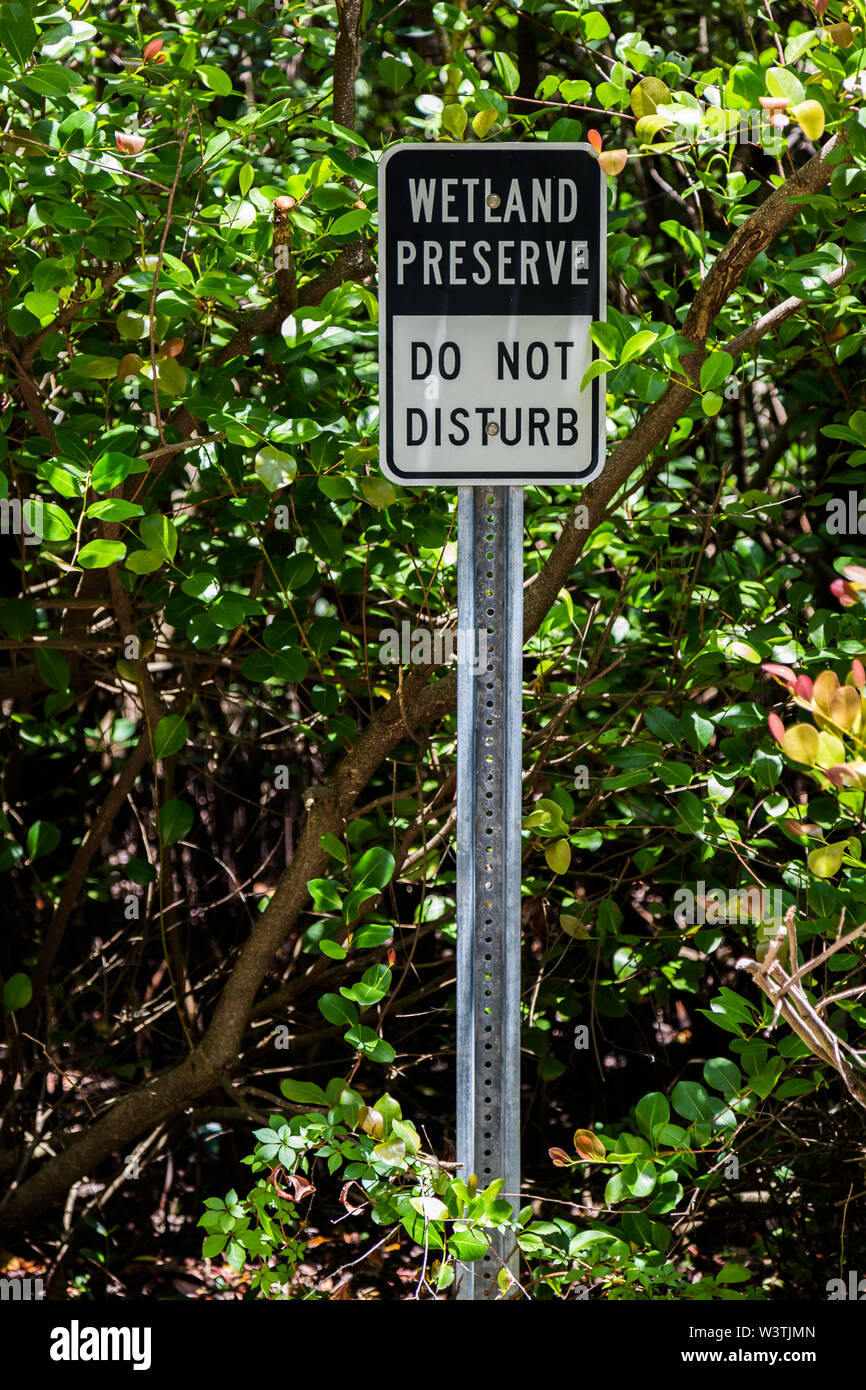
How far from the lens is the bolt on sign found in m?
1.49

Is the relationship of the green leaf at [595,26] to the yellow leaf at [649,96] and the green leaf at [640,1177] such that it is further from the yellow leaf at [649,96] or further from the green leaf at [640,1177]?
the green leaf at [640,1177]

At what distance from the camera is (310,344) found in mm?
1936

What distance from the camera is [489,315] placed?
4.94 feet

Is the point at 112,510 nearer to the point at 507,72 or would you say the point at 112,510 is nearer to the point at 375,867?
the point at 375,867

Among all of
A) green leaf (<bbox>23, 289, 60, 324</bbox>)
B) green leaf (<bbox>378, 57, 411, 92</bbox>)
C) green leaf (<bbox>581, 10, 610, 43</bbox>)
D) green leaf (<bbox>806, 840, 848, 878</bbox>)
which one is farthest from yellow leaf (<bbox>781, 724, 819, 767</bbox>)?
green leaf (<bbox>378, 57, 411, 92</bbox>)

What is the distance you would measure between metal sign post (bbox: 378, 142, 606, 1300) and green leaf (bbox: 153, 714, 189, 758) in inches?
39.7

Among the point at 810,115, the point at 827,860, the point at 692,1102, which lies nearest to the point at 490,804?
the point at 827,860

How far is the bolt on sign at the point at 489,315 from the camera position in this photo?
4.89ft

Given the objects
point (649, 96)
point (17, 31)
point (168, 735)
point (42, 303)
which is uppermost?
point (17, 31)

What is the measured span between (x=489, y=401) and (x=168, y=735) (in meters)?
1.14

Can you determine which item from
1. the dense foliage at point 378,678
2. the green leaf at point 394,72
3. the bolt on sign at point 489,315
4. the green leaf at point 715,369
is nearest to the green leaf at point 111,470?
the dense foliage at point 378,678
